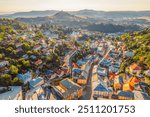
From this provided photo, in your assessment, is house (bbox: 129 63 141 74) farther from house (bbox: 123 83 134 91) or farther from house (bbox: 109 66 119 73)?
house (bbox: 123 83 134 91)

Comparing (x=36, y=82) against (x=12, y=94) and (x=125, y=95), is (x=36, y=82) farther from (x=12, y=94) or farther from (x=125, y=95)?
(x=125, y=95)

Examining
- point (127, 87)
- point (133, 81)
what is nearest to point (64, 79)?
point (127, 87)

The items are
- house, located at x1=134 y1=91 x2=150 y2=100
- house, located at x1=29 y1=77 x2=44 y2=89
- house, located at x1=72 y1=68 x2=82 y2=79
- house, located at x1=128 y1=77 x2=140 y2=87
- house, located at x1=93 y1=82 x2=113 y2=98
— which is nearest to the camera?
house, located at x1=134 y1=91 x2=150 y2=100

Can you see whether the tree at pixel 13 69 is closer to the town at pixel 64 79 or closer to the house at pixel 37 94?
the town at pixel 64 79

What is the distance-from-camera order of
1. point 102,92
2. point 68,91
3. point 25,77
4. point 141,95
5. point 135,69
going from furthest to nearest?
point 135,69, point 25,77, point 102,92, point 68,91, point 141,95

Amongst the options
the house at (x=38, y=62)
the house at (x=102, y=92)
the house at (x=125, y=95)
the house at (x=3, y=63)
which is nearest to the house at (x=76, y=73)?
the house at (x=102, y=92)

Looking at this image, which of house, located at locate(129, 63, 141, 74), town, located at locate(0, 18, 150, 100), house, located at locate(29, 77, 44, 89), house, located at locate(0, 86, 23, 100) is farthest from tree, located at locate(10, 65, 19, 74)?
house, located at locate(129, 63, 141, 74)

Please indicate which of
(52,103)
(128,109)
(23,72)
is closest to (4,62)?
(23,72)
